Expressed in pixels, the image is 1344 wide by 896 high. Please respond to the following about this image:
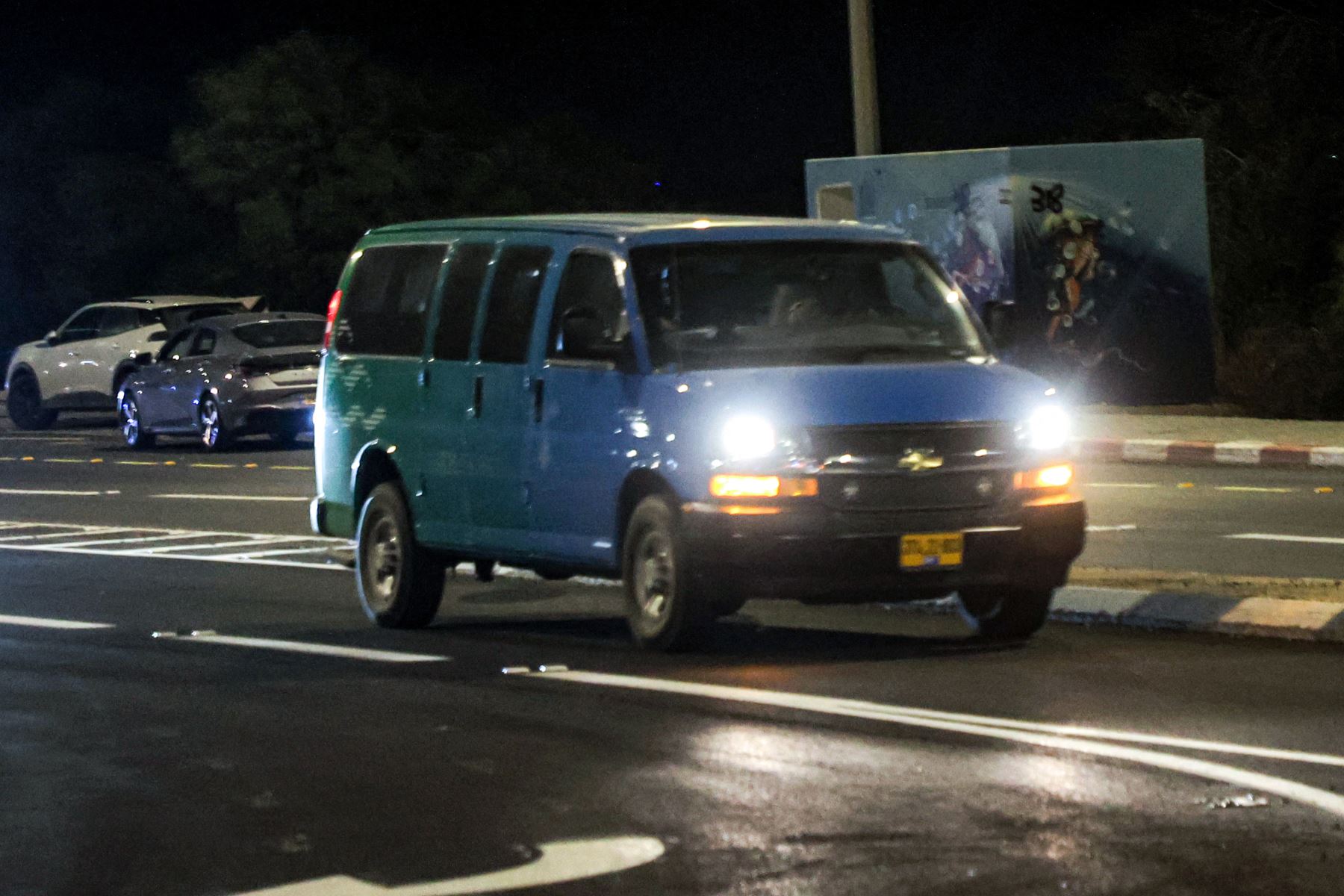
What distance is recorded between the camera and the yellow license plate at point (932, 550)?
1137cm

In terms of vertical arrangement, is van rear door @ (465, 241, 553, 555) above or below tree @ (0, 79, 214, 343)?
below

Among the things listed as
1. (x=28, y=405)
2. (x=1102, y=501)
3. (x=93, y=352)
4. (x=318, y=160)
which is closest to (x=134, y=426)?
(x=93, y=352)

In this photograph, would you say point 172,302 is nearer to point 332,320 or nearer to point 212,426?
point 212,426

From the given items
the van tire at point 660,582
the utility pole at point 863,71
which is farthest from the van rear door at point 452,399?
the utility pole at point 863,71

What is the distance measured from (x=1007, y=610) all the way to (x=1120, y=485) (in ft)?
30.9

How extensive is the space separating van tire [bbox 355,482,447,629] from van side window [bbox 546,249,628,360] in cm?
151

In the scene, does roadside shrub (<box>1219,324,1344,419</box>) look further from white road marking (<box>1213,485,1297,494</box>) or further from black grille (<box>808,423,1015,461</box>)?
black grille (<box>808,423,1015,461</box>)

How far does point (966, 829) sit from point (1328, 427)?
64.0ft

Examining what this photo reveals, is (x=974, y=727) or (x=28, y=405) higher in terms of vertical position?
(x=28, y=405)

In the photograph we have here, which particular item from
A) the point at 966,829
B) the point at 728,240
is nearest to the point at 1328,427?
the point at 728,240

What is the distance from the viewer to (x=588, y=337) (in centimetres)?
1192

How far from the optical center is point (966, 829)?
7.55 metres

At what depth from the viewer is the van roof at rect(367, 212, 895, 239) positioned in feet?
40.5

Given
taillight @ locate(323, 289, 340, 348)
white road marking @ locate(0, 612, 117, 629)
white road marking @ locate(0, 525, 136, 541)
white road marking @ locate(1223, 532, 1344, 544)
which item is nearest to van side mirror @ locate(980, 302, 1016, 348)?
taillight @ locate(323, 289, 340, 348)
